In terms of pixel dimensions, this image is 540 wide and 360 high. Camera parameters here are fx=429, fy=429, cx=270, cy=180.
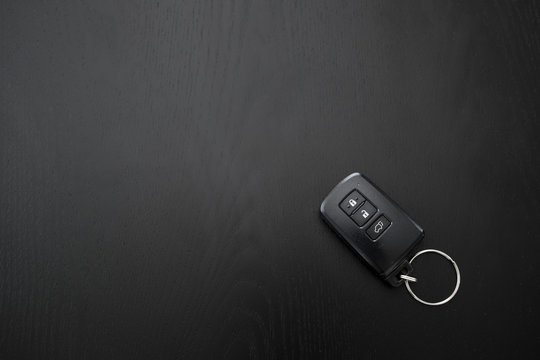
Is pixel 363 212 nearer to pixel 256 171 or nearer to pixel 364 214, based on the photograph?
pixel 364 214

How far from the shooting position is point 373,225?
1.79ft

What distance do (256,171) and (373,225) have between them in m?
0.18

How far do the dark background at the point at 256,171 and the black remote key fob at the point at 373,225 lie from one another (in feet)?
0.08

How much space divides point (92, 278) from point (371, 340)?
1.20ft

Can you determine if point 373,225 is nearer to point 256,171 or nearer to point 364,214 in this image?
point 364,214

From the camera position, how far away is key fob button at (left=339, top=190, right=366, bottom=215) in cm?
56

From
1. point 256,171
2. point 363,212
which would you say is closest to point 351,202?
point 363,212

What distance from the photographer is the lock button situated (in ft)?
1.81

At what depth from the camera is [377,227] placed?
0.54 m

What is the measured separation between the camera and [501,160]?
59 centimetres

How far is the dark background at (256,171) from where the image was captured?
1.76 ft

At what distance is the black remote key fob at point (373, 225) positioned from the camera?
0.53m

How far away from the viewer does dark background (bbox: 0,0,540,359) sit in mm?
537

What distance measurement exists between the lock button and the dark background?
0.04 metres
